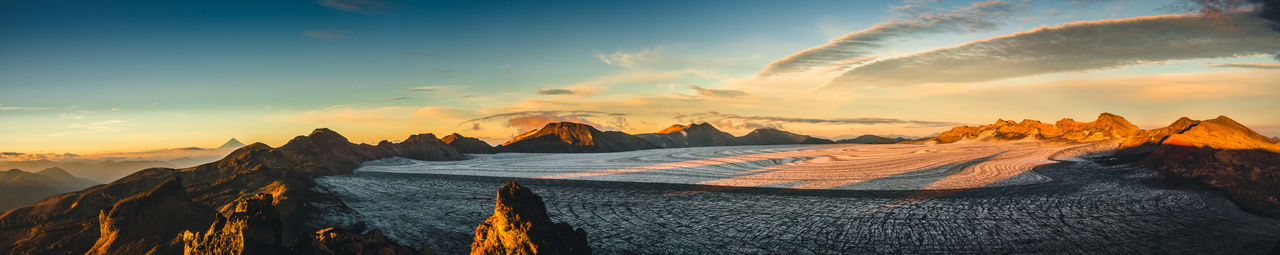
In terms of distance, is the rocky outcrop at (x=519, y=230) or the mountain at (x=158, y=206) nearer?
the rocky outcrop at (x=519, y=230)

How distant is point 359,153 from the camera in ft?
156

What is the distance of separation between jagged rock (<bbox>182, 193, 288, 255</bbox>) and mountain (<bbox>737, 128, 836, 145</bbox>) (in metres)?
128

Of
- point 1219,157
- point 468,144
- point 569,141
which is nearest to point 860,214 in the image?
point 1219,157

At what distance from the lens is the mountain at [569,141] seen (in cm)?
8769

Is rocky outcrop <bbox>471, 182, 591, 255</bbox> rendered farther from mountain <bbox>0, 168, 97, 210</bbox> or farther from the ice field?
mountain <bbox>0, 168, 97, 210</bbox>

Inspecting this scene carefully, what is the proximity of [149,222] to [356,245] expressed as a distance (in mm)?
6558

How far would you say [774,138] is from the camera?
137 meters

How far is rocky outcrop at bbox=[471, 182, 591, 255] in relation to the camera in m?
7.40

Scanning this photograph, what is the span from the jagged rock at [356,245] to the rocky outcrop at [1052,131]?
8870 cm

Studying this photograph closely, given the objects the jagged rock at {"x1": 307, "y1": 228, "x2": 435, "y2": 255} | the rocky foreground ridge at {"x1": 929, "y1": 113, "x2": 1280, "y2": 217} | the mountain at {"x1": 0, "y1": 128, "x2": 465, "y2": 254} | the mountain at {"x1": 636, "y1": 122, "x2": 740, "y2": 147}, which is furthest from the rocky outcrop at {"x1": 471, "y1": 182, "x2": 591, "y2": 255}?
the mountain at {"x1": 636, "y1": 122, "x2": 740, "y2": 147}

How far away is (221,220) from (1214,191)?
30.8 meters

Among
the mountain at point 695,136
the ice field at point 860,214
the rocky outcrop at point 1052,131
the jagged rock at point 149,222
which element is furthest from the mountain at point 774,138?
the jagged rock at point 149,222

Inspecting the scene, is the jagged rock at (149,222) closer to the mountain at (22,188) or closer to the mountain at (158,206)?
the mountain at (158,206)

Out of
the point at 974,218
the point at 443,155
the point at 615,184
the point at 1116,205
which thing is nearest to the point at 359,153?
the point at 443,155
